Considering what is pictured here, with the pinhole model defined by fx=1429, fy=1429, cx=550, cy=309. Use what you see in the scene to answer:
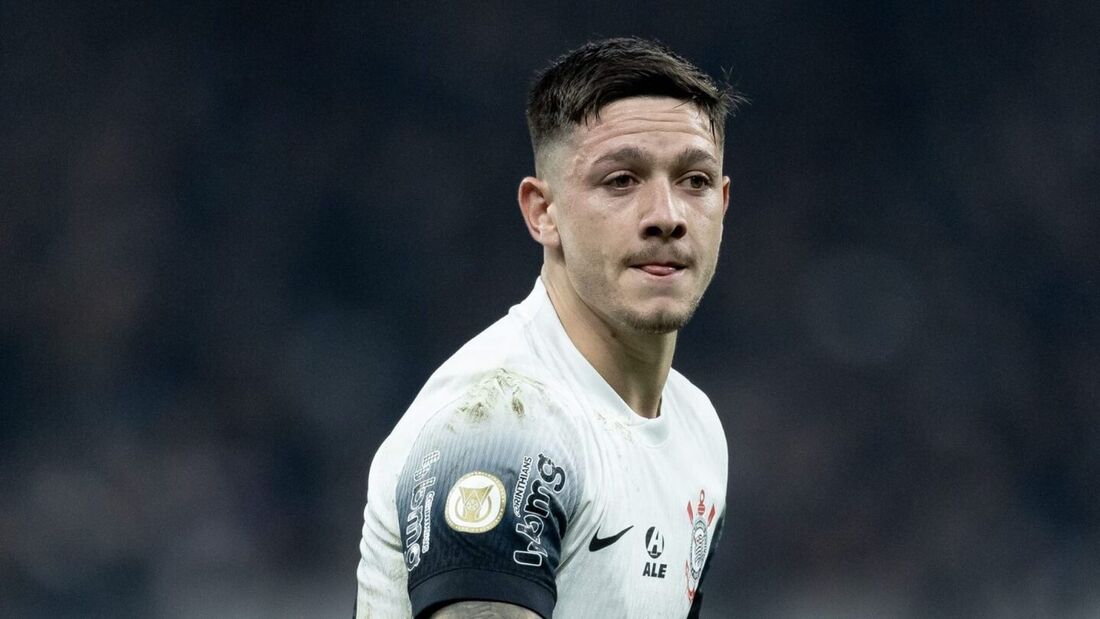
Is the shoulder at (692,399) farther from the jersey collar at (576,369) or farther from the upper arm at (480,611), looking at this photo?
the upper arm at (480,611)

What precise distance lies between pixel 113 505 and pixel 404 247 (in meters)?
2.49

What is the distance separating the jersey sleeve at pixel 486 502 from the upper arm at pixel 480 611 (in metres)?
0.01

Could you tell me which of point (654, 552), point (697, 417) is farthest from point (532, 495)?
point (697, 417)

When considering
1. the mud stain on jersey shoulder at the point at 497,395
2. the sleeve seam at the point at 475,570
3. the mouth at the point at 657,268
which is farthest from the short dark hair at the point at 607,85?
the sleeve seam at the point at 475,570

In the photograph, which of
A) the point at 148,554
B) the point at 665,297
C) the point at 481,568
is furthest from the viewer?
the point at 148,554

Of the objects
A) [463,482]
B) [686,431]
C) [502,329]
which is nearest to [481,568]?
[463,482]

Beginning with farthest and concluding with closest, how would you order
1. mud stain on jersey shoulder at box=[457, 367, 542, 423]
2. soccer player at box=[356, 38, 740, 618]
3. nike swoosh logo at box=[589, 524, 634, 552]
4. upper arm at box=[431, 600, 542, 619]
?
nike swoosh logo at box=[589, 524, 634, 552]
mud stain on jersey shoulder at box=[457, 367, 542, 423]
soccer player at box=[356, 38, 740, 618]
upper arm at box=[431, 600, 542, 619]

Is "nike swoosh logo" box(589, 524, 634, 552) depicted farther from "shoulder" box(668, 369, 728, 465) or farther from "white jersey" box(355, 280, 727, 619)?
"shoulder" box(668, 369, 728, 465)

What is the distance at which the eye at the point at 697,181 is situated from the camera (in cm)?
321

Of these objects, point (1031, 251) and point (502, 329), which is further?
point (1031, 251)

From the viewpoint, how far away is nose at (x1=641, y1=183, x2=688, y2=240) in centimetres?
310

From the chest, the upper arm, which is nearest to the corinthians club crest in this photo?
the chest

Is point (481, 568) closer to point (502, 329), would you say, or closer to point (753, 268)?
point (502, 329)

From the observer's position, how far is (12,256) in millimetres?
9188
